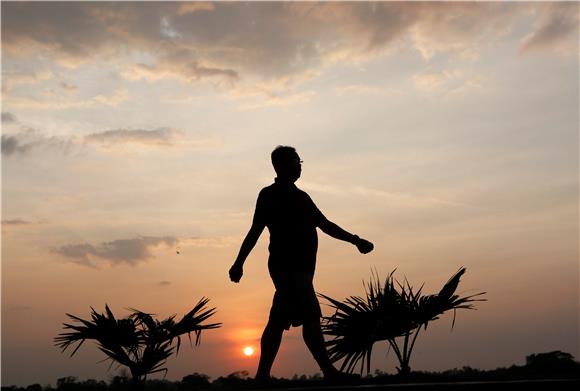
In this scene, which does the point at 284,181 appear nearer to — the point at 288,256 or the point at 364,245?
the point at 288,256

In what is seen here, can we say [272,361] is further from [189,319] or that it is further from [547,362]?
[547,362]

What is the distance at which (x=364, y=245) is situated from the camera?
25.2ft

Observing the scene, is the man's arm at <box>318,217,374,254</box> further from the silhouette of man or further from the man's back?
the man's back

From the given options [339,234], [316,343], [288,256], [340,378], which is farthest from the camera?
[339,234]

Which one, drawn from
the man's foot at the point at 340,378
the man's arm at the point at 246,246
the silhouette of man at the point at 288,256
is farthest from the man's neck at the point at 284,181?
the man's foot at the point at 340,378

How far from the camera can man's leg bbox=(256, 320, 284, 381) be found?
7371 mm

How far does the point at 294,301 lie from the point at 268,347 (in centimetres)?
54

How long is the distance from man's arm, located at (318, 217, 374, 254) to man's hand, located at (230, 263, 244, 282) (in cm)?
94

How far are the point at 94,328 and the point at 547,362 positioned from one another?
5568 mm

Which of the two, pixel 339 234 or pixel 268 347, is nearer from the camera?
pixel 268 347

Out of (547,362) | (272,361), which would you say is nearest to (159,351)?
(272,361)

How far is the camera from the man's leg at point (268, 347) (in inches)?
290

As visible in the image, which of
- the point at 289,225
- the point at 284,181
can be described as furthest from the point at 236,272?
the point at 284,181

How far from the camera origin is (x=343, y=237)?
777 centimetres
